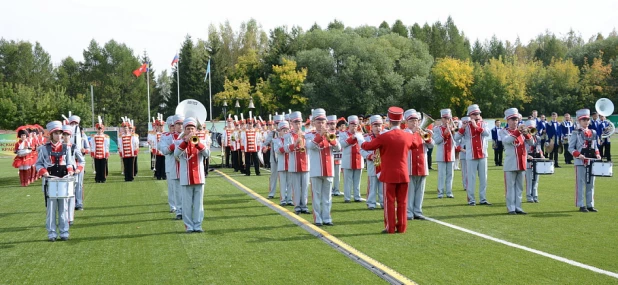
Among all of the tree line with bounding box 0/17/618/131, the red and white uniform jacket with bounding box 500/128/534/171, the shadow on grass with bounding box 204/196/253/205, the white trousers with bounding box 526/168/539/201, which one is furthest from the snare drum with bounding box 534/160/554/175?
the tree line with bounding box 0/17/618/131

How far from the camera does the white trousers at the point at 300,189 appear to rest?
13.4 metres

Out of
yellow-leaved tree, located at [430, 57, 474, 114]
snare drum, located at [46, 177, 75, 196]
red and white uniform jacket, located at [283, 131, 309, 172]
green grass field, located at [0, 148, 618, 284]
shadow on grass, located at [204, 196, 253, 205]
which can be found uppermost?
yellow-leaved tree, located at [430, 57, 474, 114]

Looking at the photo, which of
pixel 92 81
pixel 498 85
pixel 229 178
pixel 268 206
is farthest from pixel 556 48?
pixel 268 206

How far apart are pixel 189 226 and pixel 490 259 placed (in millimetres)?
5455

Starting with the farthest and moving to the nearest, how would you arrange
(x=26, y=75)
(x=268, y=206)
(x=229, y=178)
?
(x=26, y=75) → (x=229, y=178) → (x=268, y=206)

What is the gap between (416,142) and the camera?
36.1ft

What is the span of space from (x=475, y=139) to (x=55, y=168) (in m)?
9.08

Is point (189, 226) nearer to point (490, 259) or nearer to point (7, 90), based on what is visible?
point (490, 259)

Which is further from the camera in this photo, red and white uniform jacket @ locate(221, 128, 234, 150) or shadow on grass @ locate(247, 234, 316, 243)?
red and white uniform jacket @ locate(221, 128, 234, 150)

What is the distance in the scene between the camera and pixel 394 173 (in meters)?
10.6

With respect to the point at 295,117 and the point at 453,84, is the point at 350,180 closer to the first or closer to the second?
the point at 295,117

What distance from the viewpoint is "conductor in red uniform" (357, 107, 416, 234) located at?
34.8 feet

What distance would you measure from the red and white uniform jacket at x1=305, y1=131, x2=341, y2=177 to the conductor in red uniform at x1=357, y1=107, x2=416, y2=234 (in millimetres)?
1309

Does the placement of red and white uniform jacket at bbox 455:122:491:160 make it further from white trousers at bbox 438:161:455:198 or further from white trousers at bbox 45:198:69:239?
white trousers at bbox 45:198:69:239
